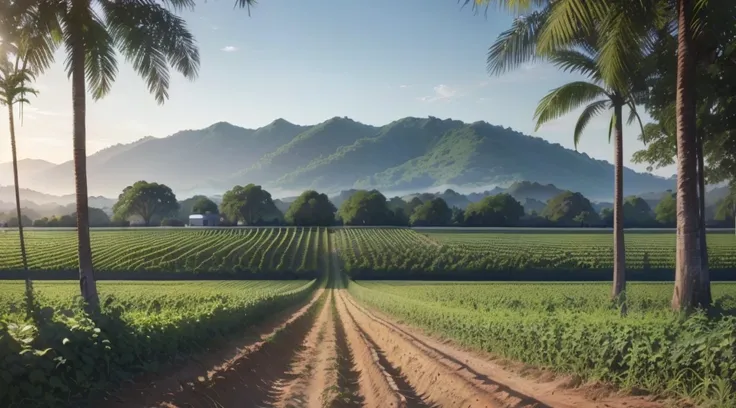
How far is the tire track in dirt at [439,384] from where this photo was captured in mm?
9562

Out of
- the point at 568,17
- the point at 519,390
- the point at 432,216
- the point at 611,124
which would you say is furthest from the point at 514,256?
the point at 519,390

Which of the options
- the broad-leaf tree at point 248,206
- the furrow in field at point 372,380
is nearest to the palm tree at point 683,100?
the furrow in field at point 372,380

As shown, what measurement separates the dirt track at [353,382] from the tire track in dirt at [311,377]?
2 centimetres

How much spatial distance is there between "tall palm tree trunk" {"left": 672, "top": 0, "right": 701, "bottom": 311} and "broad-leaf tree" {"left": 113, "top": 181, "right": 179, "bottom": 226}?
393ft

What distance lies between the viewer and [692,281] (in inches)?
492

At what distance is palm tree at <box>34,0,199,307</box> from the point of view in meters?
16.5

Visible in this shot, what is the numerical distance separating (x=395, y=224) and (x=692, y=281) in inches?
4682

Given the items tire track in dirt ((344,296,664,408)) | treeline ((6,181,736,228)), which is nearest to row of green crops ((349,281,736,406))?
tire track in dirt ((344,296,664,408))

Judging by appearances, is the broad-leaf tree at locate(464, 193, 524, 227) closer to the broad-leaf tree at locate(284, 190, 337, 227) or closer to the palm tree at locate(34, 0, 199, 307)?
the broad-leaf tree at locate(284, 190, 337, 227)

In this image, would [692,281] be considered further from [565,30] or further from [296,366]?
[296,366]

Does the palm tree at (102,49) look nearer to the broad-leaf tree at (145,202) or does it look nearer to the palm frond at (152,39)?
the palm frond at (152,39)

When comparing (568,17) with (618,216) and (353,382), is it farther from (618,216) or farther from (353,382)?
(618,216)

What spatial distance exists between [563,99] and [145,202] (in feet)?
377

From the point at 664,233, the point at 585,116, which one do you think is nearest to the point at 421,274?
the point at 664,233
